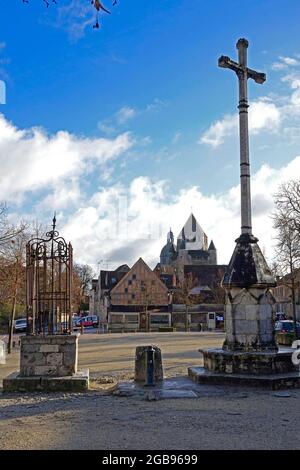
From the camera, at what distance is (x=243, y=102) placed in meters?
12.3

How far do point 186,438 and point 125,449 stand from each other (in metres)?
0.89

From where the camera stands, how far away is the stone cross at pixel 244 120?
12.2 metres

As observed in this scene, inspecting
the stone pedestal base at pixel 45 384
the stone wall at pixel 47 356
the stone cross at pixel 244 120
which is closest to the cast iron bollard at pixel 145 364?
the stone pedestal base at pixel 45 384

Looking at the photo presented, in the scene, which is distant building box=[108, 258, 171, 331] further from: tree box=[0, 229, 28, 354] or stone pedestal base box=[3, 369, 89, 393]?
stone pedestal base box=[3, 369, 89, 393]

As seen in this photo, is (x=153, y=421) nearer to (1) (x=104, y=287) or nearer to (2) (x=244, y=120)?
(2) (x=244, y=120)

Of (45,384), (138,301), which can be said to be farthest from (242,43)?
(138,301)

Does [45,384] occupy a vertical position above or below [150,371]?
below

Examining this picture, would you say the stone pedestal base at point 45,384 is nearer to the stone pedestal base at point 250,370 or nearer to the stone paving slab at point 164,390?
the stone paving slab at point 164,390

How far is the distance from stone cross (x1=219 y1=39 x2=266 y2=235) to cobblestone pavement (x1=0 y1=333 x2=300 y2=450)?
14.3 ft

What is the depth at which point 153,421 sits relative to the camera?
275 inches

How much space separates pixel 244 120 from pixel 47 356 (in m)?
7.46

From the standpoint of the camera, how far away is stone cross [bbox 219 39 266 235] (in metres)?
12.2

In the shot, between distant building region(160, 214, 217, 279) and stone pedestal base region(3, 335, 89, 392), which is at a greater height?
distant building region(160, 214, 217, 279)

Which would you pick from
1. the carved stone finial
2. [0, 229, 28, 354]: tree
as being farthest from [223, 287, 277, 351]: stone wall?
[0, 229, 28, 354]: tree
